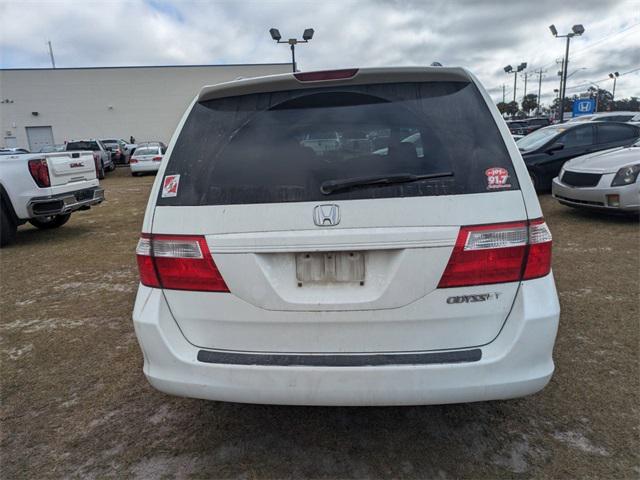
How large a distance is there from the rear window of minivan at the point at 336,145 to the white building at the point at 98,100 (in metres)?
38.4

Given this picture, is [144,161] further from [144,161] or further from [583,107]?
[583,107]

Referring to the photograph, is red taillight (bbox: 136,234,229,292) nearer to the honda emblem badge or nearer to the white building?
the honda emblem badge

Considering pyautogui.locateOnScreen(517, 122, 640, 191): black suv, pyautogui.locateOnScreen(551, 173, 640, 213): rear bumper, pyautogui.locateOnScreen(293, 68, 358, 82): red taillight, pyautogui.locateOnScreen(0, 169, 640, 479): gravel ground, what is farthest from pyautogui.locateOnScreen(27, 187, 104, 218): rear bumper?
pyautogui.locateOnScreen(517, 122, 640, 191): black suv

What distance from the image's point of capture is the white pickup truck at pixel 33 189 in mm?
6828

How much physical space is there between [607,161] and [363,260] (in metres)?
6.91

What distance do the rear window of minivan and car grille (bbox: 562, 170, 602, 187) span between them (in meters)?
6.06

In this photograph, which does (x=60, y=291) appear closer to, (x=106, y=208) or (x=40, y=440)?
(x=40, y=440)

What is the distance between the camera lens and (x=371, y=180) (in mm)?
1918

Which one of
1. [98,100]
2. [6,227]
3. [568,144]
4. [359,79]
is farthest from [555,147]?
[98,100]

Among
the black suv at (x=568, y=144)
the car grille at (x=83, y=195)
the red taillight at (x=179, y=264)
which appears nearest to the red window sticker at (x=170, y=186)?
the red taillight at (x=179, y=264)

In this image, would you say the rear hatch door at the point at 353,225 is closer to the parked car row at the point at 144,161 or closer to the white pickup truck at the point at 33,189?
the white pickup truck at the point at 33,189

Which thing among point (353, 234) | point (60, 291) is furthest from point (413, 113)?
point (60, 291)

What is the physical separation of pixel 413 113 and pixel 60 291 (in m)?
4.59

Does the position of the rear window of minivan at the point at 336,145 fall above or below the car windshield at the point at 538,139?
above
